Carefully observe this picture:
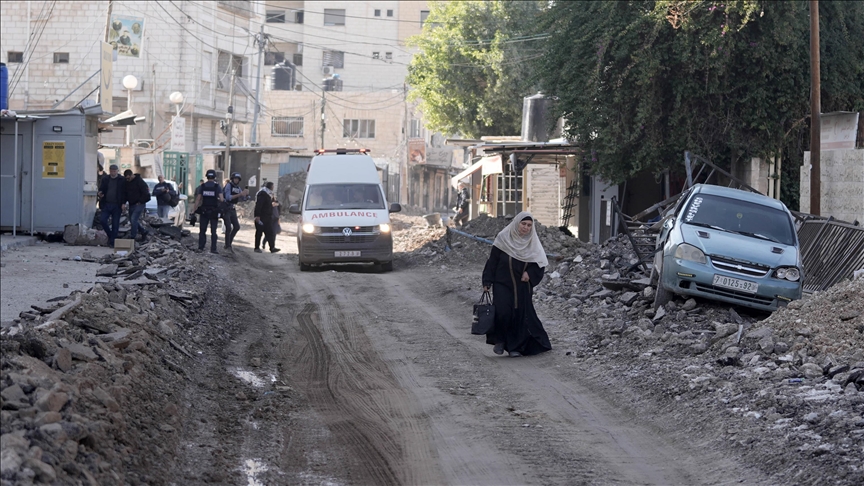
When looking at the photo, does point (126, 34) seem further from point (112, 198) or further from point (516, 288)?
point (516, 288)

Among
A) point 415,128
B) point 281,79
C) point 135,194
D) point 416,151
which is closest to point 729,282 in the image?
point 135,194

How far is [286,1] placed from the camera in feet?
242

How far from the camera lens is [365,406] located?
7.88 m

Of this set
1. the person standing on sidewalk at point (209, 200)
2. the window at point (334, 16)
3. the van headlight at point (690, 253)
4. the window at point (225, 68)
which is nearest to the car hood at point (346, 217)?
the person standing on sidewalk at point (209, 200)

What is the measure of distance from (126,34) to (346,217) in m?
20.7

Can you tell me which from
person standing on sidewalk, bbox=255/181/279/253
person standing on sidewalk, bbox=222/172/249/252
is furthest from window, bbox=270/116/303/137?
person standing on sidewalk, bbox=222/172/249/252

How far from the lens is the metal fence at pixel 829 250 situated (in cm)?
1484

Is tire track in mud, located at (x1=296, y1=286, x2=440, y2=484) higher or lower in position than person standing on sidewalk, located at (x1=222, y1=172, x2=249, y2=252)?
lower

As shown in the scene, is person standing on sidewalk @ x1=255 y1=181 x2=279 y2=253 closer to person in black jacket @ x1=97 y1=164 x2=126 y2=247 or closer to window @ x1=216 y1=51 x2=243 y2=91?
person in black jacket @ x1=97 y1=164 x2=126 y2=247

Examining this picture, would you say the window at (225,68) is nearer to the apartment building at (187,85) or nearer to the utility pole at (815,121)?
the apartment building at (187,85)

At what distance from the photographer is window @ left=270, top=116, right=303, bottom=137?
58906 mm

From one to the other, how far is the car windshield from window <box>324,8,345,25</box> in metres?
60.8

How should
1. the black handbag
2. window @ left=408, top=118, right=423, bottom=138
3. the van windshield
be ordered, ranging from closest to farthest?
the black handbag
the van windshield
window @ left=408, top=118, right=423, bottom=138

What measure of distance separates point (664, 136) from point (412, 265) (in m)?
6.60
